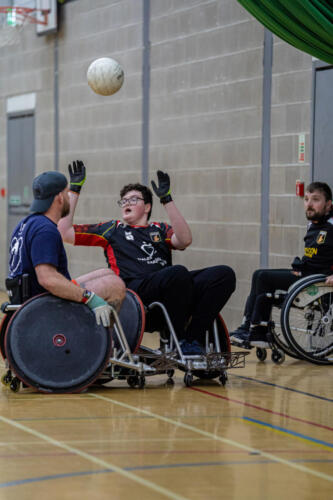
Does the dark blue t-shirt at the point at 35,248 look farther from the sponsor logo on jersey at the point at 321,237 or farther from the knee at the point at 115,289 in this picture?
the sponsor logo on jersey at the point at 321,237

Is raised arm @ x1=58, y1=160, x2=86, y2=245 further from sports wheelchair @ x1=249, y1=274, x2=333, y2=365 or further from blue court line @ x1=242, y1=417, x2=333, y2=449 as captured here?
blue court line @ x1=242, y1=417, x2=333, y2=449

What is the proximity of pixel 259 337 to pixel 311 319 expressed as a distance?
1.35 ft

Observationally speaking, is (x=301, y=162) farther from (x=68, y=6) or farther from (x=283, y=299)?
(x=68, y=6)

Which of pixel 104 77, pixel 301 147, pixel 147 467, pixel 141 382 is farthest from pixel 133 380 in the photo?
pixel 104 77

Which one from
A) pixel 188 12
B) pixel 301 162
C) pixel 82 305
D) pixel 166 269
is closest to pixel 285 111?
pixel 301 162

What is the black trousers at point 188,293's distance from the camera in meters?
5.03

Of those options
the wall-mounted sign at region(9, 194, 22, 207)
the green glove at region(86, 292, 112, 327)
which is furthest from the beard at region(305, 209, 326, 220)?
the wall-mounted sign at region(9, 194, 22, 207)

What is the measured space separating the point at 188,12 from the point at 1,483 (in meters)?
5.87

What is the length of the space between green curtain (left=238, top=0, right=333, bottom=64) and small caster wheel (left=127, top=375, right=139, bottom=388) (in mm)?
2283

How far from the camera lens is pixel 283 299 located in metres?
6.09

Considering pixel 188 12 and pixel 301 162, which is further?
pixel 188 12

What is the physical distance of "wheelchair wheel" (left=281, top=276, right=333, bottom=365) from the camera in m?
5.73

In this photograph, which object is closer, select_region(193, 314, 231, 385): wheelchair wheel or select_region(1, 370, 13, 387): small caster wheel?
select_region(1, 370, 13, 387): small caster wheel

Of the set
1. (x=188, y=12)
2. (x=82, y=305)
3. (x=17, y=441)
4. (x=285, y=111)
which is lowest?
(x=17, y=441)
